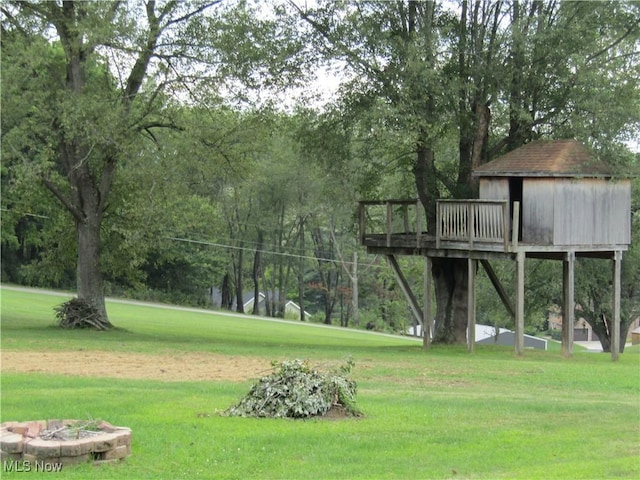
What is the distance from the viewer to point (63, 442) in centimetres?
823

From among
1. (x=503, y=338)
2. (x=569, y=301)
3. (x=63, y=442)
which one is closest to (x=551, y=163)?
(x=569, y=301)

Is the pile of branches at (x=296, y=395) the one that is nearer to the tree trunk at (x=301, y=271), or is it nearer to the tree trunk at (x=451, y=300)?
the tree trunk at (x=451, y=300)

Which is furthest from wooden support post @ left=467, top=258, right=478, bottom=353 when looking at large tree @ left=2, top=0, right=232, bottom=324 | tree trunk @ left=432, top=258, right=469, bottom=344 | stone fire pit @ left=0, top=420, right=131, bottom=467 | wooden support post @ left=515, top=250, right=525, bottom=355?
stone fire pit @ left=0, top=420, right=131, bottom=467

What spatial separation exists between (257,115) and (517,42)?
836 cm

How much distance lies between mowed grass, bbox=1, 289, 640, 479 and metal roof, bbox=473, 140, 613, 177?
7.00 meters

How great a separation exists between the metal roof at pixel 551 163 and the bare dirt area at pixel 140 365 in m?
8.92

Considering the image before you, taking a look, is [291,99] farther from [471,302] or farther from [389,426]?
[389,426]

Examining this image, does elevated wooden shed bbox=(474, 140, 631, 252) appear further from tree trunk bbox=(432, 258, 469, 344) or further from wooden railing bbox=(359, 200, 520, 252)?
tree trunk bbox=(432, 258, 469, 344)

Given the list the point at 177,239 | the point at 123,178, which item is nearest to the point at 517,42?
the point at 123,178

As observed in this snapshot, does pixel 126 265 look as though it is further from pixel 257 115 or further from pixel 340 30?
pixel 340 30

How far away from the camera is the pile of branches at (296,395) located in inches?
438

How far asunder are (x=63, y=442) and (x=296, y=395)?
3.67 metres

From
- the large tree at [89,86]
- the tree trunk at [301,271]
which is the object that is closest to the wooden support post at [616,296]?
the large tree at [89,86]

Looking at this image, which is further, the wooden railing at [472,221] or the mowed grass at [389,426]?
the wooden railing at [472,221]
